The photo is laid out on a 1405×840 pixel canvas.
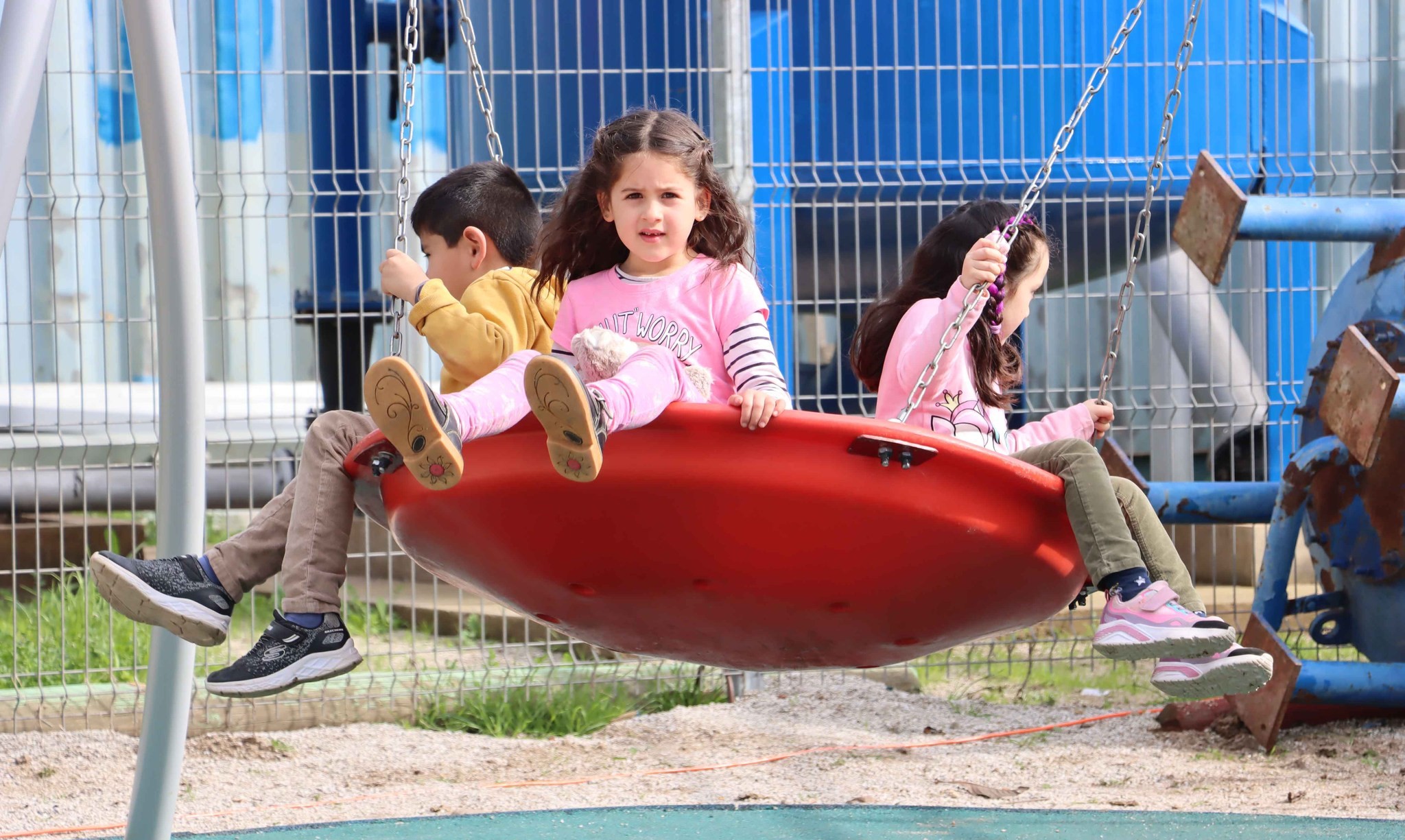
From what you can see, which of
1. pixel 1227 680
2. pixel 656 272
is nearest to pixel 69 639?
pixel 656 272

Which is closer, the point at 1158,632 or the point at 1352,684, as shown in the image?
the point at 1158,632

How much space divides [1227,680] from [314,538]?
1.46m

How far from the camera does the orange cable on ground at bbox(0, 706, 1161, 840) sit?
3984 mm

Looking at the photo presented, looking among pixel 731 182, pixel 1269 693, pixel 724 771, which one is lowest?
pixel 724 771

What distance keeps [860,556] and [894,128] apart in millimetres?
3454

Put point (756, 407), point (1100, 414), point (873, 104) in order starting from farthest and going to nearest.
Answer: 1. point (873, 104)
2. point (1100, 414)
3. point (756, 407)

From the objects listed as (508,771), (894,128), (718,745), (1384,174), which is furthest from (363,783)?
(1384,174)

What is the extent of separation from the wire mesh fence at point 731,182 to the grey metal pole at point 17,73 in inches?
104

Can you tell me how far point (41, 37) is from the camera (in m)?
2.24

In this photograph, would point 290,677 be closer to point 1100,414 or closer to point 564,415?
point 564,415

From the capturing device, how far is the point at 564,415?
1.91 meters

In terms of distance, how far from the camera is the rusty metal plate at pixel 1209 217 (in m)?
4.20

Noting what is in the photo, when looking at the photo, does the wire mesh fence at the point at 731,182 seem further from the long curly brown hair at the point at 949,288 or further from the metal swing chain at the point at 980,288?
→ the metal swing chain at the point at 980,288

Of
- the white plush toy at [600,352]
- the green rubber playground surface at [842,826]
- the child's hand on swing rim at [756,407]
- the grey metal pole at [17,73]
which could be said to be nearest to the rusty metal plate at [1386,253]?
the green rubber playground surface at [842,826]
